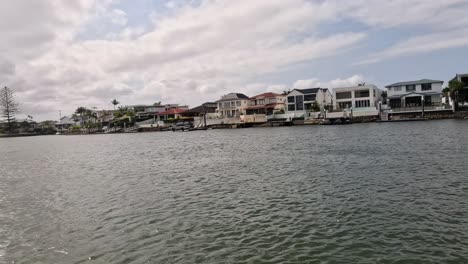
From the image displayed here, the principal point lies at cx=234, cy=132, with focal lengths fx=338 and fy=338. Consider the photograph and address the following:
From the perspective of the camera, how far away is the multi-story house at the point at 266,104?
362 feet

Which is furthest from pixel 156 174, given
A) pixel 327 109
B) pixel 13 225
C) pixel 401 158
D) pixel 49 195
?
pixel 327 109

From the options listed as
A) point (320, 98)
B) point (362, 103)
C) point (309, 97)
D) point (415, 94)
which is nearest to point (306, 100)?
point (309, 97)

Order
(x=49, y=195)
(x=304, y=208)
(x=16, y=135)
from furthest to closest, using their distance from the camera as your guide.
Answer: (x=16, y=135) < (x=49, y=195) < (x=304, y=208)

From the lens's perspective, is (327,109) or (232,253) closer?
(232,253)

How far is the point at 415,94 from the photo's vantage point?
285 ft

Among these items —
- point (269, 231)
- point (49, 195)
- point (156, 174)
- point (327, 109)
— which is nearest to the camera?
point (269, 231)

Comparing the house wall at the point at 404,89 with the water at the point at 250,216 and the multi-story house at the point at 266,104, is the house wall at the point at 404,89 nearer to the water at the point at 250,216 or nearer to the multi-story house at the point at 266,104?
the multi-story house at the point at 266,104

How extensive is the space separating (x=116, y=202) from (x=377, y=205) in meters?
12.0

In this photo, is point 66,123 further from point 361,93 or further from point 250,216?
point 250,216

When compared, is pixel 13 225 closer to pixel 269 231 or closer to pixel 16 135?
pixel 269 231

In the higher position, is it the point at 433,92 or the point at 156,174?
the point at 433,92

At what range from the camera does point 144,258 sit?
31.9ft

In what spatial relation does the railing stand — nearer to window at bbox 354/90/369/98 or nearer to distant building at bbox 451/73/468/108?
distant building at bbox 451/73/468/108

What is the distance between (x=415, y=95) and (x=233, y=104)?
182 feet
